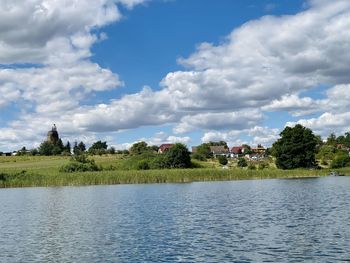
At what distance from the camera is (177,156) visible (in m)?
142

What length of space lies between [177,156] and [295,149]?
33261 millimetres

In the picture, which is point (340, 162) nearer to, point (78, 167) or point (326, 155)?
point (326, 155)

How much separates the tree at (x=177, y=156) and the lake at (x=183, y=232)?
88197mm

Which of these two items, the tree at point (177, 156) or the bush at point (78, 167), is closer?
the bush at point (78, 167)

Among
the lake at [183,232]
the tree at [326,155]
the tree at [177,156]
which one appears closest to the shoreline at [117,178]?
the tree at [177,156]

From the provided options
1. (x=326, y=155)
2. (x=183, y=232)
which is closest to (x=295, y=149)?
(x=326, y=155)

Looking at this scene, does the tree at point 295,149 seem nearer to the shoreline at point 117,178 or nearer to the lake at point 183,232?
the shoreline at point 117,178

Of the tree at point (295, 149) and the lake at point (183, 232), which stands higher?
the tree at point (295, 149)

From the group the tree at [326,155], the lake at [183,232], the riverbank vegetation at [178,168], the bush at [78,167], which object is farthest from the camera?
the tree at [326,155]

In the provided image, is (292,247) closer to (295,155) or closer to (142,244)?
(142,244)

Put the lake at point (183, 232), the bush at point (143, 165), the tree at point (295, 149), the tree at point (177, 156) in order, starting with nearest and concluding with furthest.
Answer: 1. the lake at point (183, 232)
2. the tree at point (295, 149)
3. the bush at point (143, 165)
4. the tree at point (177, 156)

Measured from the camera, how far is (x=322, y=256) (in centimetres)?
2458

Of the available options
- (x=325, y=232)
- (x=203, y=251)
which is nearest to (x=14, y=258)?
(x=203, y=251)

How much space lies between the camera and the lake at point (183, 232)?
26125 mm
